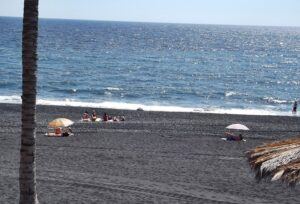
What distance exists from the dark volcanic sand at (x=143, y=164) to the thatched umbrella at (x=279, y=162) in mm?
8548

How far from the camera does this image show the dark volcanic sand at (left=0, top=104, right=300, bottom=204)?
59.2ft

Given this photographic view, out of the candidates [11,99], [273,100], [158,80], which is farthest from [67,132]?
[158,80]

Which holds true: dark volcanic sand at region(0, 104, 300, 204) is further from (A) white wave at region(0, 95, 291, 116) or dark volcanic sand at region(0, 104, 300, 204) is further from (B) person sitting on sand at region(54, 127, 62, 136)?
(A) white wave at region(0, 95, 291, 116)

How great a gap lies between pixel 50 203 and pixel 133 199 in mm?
2709

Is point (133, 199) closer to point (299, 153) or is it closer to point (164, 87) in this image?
point (299, 153)

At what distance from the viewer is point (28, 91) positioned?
8.75 metres

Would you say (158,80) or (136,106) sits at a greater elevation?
(158,80)

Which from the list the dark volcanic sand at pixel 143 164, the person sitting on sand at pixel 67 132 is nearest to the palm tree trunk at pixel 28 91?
the dark volcanic sand at pixel 143 164

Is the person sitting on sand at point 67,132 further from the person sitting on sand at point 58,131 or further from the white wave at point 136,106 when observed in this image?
the white wave at point 136,106

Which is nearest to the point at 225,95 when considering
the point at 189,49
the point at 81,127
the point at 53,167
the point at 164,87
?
the point at 164,87

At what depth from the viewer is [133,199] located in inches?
687

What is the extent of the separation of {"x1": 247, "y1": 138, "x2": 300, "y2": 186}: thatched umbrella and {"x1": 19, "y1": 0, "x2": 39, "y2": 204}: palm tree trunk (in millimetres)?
3898

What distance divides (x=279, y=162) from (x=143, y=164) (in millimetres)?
13951

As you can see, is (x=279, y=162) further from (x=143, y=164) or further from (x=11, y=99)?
(x=11, y=99)
